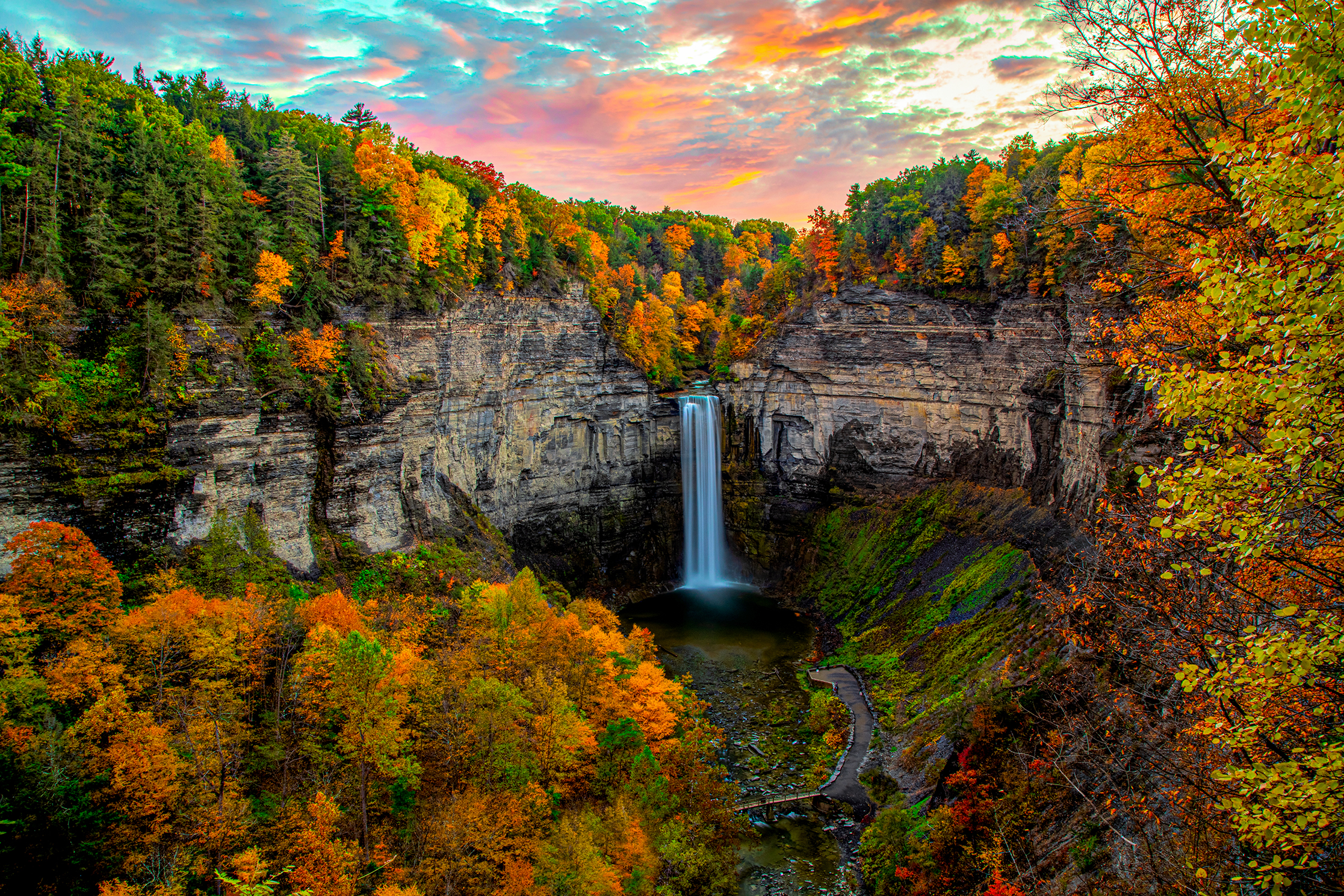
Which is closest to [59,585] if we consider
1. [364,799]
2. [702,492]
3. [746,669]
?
[364,799]

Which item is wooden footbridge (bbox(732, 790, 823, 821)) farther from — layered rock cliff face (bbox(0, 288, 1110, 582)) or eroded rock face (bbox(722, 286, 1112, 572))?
eroded rock face (bbox(722, 286, 1112, 572))

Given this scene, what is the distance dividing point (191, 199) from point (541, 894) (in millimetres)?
32006

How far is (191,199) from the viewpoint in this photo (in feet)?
99.8

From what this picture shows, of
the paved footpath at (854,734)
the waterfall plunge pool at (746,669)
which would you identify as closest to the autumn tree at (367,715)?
the waterfall plunge pool at (746,669)

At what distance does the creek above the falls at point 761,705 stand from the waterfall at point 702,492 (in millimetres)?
3015

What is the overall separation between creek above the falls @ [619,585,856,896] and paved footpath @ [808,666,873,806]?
30.2 inches

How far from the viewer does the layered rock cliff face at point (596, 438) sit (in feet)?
99.3

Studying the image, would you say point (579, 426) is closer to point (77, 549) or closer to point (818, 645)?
point (818, 645)

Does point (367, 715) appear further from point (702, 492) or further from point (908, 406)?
point (908, 406)

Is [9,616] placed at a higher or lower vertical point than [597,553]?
higher

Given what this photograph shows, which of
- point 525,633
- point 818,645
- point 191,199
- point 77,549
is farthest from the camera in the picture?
point 818,645

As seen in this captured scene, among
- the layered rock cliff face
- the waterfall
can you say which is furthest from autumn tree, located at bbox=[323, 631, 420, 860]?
the waterfall

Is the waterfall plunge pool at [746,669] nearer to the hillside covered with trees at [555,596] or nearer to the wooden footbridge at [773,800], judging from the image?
the wooden footbridge at [773,800]

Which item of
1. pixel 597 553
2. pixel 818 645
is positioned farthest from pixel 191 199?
pixel 818 645
